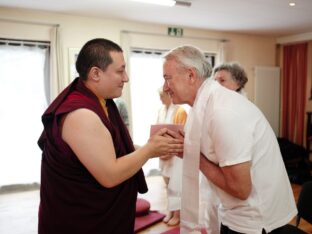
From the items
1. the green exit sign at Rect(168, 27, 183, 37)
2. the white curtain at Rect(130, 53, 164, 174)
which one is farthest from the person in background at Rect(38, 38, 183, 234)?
the green exit sign at Rect(168, 27, 183, 37)

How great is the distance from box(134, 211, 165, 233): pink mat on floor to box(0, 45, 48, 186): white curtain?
208 cm

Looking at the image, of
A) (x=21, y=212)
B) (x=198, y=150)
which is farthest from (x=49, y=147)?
(x=21, y=212)

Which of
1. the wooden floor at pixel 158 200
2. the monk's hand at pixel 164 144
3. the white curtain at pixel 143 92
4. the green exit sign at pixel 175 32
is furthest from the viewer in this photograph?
the green exit sign at pixel 175 32

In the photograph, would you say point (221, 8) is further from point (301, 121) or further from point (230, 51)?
point (301, 121)

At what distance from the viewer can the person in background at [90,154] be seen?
1.11m

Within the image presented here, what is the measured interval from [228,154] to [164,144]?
0.28m

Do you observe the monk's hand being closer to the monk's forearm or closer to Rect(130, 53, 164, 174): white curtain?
the monk's forearm

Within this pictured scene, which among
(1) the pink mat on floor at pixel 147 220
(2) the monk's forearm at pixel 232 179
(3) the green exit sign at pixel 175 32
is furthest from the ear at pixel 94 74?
(3) the green exit sign at pixel 175 32

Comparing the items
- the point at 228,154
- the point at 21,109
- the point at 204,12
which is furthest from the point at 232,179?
the point at 21,109

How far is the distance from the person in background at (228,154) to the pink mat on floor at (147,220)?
1.80 meters

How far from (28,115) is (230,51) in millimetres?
3989

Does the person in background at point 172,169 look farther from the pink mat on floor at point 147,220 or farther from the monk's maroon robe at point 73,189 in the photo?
the monk's maroon robe at point 73,189

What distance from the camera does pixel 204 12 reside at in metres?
4.32

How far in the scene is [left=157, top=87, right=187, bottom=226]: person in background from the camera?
8.95ft
